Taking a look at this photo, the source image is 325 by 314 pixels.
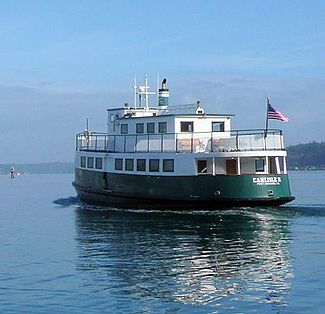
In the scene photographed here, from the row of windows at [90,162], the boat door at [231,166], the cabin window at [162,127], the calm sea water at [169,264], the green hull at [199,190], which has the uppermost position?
the cabin window at [162,127]

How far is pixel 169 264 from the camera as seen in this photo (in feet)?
79.0

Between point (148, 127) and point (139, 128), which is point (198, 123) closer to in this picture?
point (148, 127)

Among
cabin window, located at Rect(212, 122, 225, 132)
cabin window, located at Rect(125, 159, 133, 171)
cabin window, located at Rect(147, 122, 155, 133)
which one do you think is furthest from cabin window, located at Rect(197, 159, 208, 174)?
cabin window, located at Rect(125, 159, 133, 171)

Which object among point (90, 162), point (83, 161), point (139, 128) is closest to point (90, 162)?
point (90, 162)

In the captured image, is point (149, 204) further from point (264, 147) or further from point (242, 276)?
point (242, 276)

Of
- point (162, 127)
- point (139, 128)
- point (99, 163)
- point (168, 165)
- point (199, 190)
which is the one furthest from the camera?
point (99, 163)

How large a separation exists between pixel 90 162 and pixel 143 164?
266 inches

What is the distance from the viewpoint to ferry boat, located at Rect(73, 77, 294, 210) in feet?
131

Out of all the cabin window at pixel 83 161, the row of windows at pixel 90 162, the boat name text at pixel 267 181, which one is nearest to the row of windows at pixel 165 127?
the row of windows at pixel 90 162

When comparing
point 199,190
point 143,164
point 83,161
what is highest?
point 83,161

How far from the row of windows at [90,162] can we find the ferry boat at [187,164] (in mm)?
69

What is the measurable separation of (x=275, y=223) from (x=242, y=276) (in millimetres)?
14516

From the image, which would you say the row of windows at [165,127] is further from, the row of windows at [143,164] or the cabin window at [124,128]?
the row of windows at [143,164]

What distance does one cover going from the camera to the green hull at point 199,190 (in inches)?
1564
